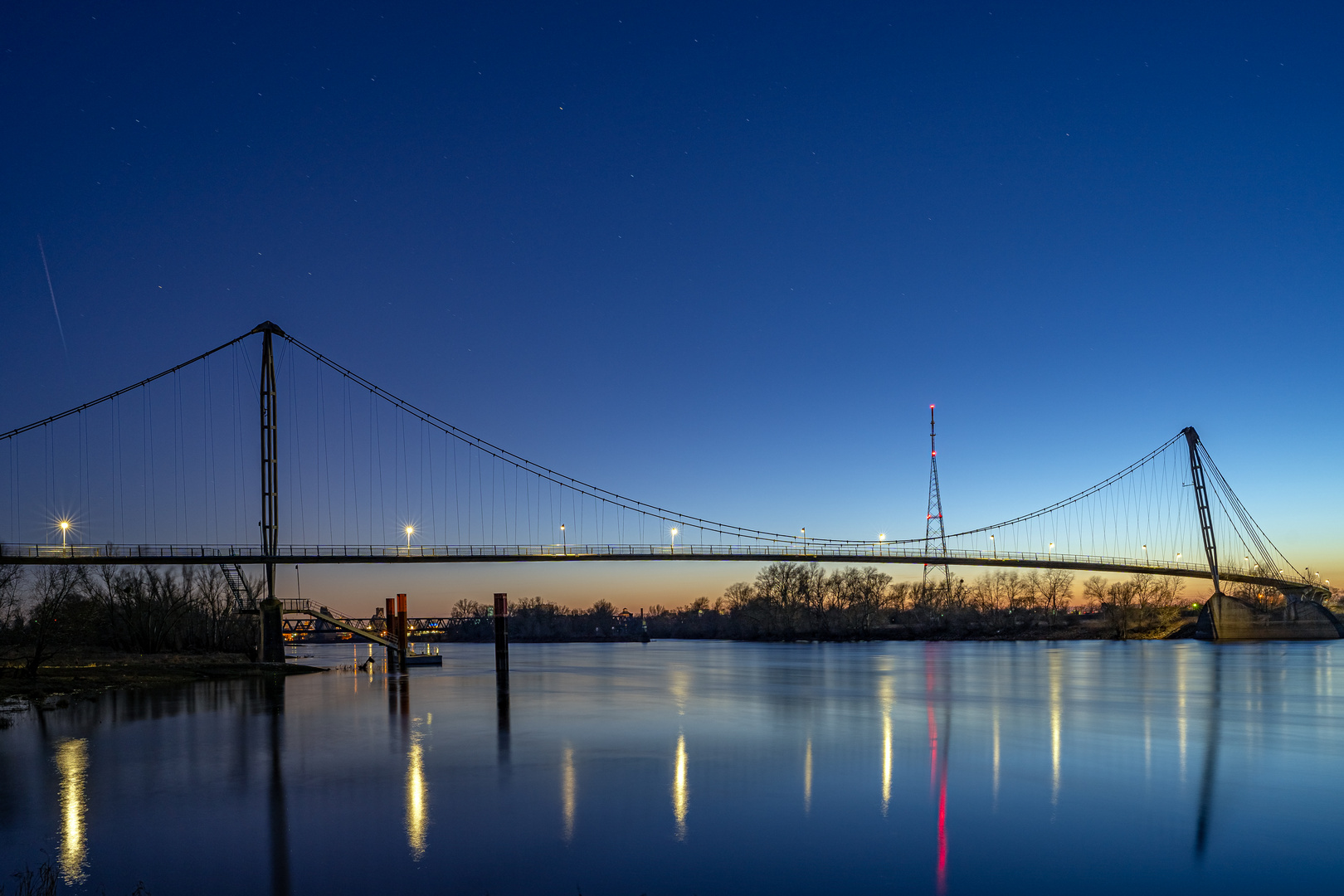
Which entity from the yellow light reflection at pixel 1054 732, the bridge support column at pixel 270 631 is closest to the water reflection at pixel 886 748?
the yellow light reflection at pixel 1054 732

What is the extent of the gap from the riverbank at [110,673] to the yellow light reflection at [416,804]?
682 inches

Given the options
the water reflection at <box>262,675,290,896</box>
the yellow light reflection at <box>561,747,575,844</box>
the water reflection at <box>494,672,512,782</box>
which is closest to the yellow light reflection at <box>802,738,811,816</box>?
the yellow light reflection at <box>561,747,575,844</box>

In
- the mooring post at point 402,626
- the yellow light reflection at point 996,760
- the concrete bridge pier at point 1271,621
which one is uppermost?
the yellow light reflection at point 996,760

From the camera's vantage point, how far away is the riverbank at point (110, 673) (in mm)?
34125

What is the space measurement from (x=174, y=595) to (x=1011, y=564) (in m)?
70.4

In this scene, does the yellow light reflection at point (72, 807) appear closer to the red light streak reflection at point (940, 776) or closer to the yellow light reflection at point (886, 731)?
the red light streak reflection at point (940, 776)

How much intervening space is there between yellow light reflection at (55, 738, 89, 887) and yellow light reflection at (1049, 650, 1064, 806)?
14477 mm

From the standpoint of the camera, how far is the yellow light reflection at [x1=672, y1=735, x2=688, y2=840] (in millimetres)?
14259

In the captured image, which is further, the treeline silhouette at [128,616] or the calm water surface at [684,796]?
the treeline silhouette at [128,616]

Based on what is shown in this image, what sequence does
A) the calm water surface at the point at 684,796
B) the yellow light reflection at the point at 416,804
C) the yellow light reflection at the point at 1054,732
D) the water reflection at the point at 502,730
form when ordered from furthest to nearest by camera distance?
the water reflection at the point at 502,730 → the yellow light reflection at the point at 1054,732 → the yellow light reflection at the point at 416,804 → the calm water surface at the point at 684,796

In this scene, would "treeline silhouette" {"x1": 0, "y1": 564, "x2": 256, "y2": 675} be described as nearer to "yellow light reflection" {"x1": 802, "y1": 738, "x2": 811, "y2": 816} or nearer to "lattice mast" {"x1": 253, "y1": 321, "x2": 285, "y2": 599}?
"lattice mast" {"x1": 253, "y1": 321, "x2": 285, "y2": 599}

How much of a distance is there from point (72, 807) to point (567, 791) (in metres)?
8.20

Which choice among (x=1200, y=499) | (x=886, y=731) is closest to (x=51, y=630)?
(x=886, y=731)

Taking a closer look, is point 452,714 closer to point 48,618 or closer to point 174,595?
point 48,618
